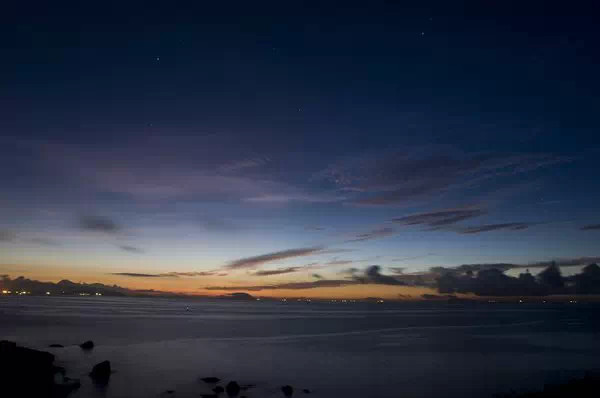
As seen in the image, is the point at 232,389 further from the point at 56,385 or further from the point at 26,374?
the point at 26,374

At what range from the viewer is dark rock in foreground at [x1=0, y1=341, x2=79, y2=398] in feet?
101

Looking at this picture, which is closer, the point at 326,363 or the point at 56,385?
the point at 56,385

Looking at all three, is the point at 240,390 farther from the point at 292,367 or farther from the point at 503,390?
the point at 503,390

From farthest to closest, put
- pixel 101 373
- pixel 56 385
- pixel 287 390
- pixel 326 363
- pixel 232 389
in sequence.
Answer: pixel 326 363, pixel 101 373, pixel 287 390, pixel 232 389, pixel 56 385

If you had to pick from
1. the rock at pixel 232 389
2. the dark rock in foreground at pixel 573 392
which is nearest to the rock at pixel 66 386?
the rock at pixel 232 389

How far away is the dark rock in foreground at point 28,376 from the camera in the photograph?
30.7m

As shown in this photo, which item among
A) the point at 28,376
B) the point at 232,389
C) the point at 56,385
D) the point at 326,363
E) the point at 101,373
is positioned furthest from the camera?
the point at 326,363

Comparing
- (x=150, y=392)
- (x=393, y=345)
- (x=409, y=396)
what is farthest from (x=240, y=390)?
(x=393, y=345)

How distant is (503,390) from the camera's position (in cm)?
3803

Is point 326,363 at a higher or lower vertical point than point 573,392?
lower

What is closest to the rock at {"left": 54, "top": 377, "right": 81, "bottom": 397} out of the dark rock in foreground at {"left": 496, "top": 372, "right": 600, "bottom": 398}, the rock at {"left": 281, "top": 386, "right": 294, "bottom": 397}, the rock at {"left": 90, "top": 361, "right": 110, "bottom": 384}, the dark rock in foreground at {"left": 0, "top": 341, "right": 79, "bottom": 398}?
the dark rock in foreground at {"left": 0, "top": 341, "right": 79, "bottom": 398}

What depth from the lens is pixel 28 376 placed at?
109 ft

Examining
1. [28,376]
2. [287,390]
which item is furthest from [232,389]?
[28,376]

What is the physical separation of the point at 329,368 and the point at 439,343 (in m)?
34.7
